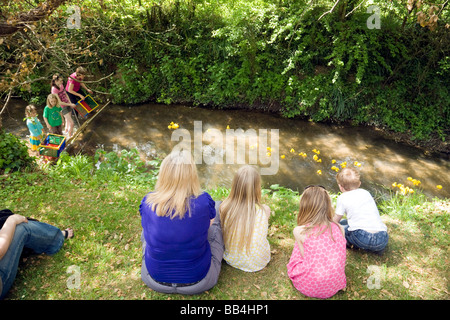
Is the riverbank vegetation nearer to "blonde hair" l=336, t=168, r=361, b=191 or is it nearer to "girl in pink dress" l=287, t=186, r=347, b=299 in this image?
"blonde hair" l=336, t=168, r=361, b=191

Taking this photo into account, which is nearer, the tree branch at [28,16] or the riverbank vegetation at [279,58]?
the tree branch at [28,16]

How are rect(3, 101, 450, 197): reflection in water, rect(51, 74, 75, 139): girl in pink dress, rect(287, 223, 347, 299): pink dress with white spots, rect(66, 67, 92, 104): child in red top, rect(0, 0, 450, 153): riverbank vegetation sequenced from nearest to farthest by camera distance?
rect(287, 223, 347, 299): pink dress with white spots, rect(3, 101, 450, 197): reflection in water, rect(51, 74, 75, 139): girl in pink dress, rect(66, 67, 92, 104): child in red top, rect(0, 0, 450, 153): riverbank vegetation

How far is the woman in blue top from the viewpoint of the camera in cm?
250

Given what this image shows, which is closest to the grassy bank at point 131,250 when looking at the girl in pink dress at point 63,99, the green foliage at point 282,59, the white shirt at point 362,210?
the white shirt at point 362,210

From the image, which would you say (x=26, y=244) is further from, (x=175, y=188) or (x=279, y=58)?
(x=279, y=58)

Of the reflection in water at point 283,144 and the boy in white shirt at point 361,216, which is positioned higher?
the boy in white shirt at point 361,216

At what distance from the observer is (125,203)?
438 cm

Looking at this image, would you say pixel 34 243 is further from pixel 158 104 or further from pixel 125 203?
pixel 158 104

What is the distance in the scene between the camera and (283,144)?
7215 millimetres

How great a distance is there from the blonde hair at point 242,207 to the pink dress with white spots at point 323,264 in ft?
1.87

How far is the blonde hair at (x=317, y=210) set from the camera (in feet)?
8.96

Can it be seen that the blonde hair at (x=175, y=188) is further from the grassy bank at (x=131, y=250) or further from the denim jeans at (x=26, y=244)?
the denim jeans at (x=26, y=244)

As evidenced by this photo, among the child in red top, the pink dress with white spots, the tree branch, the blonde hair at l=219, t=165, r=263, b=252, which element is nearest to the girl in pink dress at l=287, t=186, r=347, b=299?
the pink dress with white spots

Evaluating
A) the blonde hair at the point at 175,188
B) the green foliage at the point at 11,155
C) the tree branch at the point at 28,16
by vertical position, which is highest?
the tree branch at the point at 28,16
